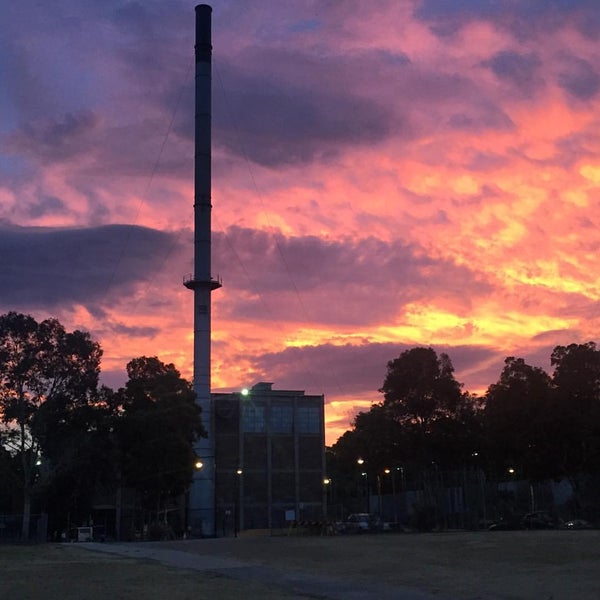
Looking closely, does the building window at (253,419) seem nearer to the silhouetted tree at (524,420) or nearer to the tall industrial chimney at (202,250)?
the tall industrial chimney at (202,250)

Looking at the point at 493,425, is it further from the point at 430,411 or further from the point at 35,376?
the point at 35,376

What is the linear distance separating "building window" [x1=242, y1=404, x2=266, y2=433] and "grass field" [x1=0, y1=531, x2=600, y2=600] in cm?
6124

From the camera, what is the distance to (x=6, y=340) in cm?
6066

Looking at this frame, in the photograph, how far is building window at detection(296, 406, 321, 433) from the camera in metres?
97.7

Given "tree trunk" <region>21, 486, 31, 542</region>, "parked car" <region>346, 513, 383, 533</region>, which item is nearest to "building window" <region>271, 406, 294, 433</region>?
"parked car" <region>346, 513, 383, 533</region>

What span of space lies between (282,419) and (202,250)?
2714cm

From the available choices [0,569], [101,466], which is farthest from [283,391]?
[0,569]

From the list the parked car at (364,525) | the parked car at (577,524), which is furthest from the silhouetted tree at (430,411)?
the parked car at (577,524)

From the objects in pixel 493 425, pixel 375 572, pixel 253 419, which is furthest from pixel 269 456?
pixel 375 572

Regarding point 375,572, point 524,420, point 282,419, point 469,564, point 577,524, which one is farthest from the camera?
point 282,419

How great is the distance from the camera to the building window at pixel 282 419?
96.6m

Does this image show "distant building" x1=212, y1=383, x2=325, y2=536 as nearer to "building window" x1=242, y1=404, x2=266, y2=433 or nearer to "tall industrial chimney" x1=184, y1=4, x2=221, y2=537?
"building window" x1=242, y1=404, x2=266, y2=433

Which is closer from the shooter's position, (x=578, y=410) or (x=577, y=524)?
(x=577, y=524)

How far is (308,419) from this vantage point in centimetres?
9838
